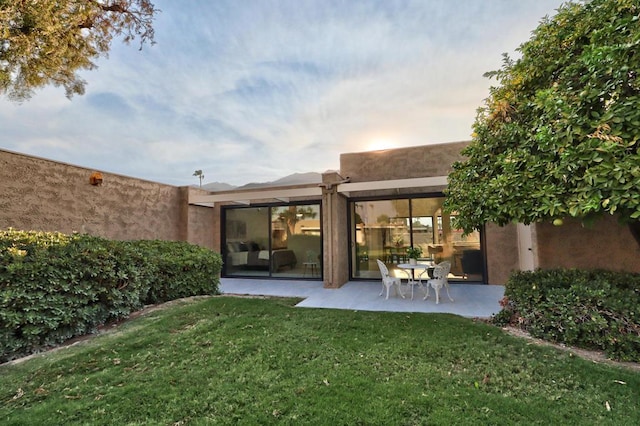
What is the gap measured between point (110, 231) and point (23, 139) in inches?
131

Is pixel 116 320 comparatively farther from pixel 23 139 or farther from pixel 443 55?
pixel 443 55

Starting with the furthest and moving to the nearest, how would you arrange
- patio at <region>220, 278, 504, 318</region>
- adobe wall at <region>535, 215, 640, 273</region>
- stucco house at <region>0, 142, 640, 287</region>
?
stucco house at <region>0, 142, 640, 287</region>
patio at <region>220, 278, 504, 318</region>
adobe wall at <region>535, 215, 640, 273</region>

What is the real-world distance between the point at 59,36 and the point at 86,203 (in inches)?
158

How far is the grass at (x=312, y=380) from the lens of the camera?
8.15 feet

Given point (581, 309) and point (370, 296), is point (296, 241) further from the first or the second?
point (581, 309)

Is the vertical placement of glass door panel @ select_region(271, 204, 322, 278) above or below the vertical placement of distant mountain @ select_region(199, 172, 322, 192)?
below

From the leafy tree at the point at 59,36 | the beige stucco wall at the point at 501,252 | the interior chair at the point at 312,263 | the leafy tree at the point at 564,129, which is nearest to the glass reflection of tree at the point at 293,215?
the interior chair at the point at 312,263

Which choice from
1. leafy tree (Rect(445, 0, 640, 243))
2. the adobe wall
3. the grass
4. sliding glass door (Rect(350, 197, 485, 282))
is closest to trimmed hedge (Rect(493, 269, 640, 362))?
the grass

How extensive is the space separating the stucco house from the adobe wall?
3cm

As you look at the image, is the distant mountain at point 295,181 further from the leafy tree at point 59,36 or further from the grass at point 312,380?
the grass at point 312,380

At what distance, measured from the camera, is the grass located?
2.48 metres

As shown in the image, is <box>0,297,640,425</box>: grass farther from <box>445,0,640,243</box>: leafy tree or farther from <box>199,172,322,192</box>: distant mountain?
<box>199,172,322,192</box>: distant mountain

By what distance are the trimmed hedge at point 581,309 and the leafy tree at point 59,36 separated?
10133mm

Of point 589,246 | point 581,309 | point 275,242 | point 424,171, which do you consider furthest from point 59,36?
A: point 589,246
